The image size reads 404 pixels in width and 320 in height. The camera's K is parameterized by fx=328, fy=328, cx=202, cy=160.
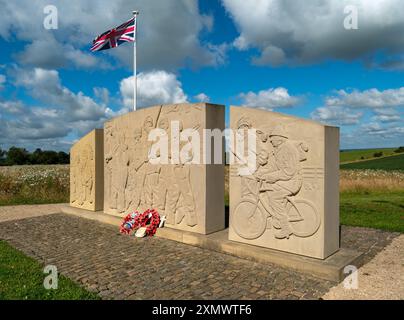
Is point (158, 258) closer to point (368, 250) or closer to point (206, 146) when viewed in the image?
point (206, 146)

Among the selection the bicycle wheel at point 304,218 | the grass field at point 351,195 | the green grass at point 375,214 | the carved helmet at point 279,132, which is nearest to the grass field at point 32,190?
the grass field at point 351,195

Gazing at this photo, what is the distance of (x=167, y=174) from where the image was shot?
771cm

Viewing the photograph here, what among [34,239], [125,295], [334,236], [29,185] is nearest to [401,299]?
[334,236]

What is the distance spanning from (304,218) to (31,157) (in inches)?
1937

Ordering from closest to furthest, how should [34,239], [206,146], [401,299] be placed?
[401,299] → [206,146] → [34,239]

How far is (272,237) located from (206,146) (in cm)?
233

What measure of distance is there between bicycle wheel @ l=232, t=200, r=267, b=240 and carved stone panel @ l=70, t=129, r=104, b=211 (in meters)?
5.52

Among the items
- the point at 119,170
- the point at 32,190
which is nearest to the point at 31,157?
the point at 32,190

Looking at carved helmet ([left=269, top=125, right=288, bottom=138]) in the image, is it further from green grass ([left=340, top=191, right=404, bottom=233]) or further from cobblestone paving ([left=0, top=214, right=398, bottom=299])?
green grass ([left=340, top=191, right=404, bottom=233])

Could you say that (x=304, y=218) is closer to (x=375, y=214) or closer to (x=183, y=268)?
(x=183, y=268)

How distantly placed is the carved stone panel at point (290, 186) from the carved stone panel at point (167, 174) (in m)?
0.95

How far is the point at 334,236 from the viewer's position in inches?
222

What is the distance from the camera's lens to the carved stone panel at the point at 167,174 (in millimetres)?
7047

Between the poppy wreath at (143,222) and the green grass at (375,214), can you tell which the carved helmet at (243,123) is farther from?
the green grass at (375,214)
